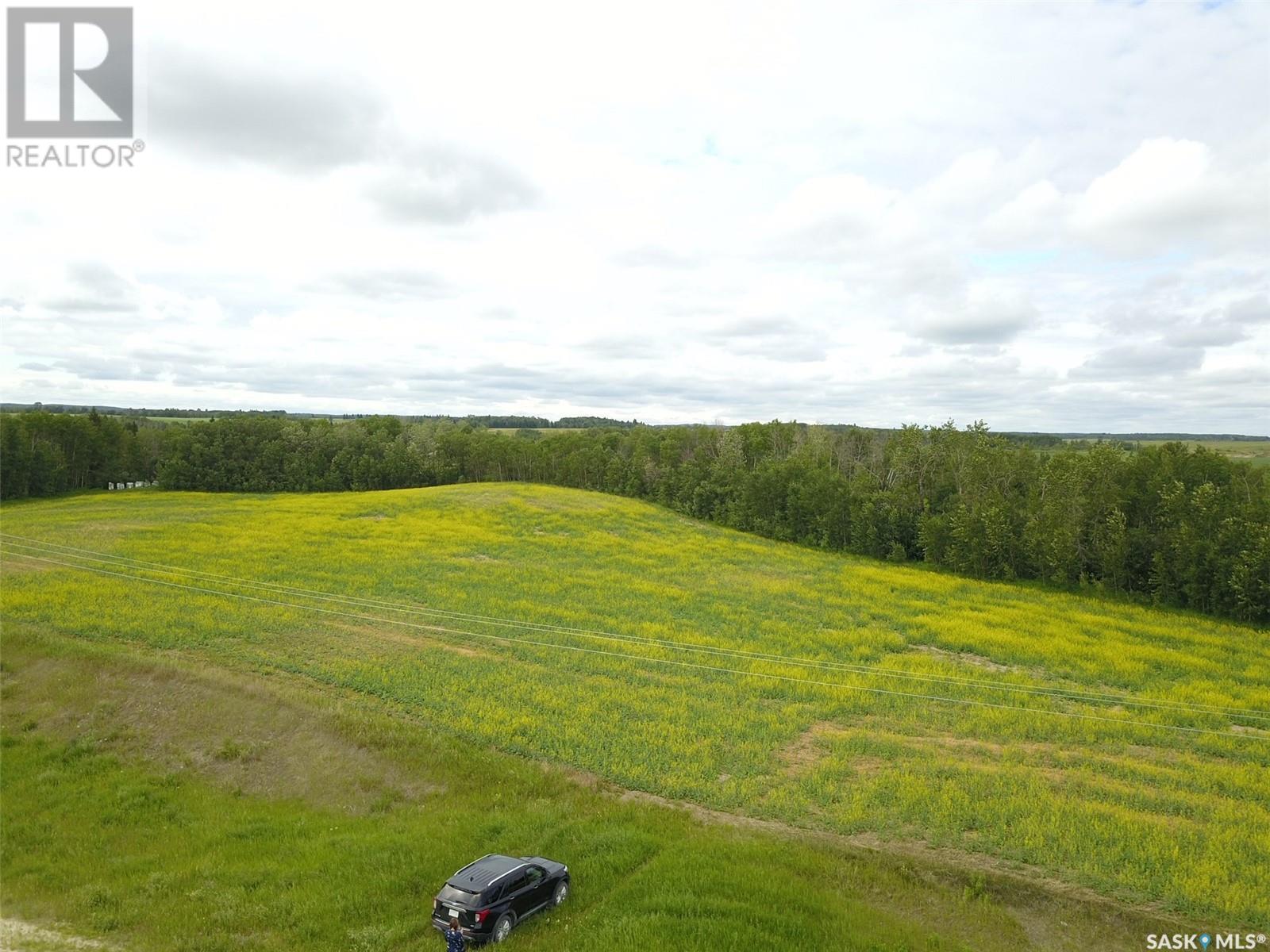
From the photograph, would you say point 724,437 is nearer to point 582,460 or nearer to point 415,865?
point 582,460

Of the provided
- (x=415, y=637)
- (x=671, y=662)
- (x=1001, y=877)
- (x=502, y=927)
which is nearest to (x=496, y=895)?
(x=502, y=927)

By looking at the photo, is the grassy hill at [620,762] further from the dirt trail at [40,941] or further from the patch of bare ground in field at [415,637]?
the dirt trail at [40,941]

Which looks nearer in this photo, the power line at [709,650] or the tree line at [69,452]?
the power line at [709,650]

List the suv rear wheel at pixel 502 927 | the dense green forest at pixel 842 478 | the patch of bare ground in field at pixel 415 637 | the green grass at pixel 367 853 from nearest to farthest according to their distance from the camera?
the suv rear wheel at pixel 502 927, the green grass at pixel 367 853, the patch of bare ground in field at pixel 415 637, the dense green forest at pixel 842 478

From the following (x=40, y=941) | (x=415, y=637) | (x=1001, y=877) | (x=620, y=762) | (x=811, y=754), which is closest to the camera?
(x=40, y=941)

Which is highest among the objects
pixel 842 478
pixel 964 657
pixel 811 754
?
pixel 842 478

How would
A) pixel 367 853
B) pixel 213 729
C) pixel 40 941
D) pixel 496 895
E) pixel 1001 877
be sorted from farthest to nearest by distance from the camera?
pixel 213 729 < pixel 367 853 < pixel 1001 877 < pixel 40 941 < pixel 496 895

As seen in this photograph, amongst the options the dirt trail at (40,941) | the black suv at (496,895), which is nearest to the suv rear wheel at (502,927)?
the black suv at (496,895)

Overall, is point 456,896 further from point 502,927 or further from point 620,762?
point 620,762
